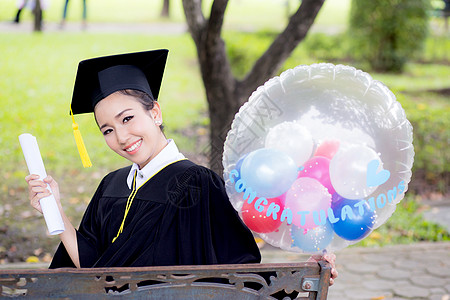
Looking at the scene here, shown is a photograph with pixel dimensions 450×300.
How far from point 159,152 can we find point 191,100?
879 centimetres

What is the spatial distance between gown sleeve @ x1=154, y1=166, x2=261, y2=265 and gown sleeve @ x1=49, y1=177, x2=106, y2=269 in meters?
0.38

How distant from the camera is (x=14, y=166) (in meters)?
7.72

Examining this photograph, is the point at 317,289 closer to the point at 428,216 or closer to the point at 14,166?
the point at 428,216

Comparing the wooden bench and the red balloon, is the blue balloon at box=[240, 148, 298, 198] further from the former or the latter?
the wooden bench

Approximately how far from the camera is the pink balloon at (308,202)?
201cm

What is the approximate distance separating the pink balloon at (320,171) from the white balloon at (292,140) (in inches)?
1.4

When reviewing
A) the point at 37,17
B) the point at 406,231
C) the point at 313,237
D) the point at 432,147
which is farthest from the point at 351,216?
the point at 37,17

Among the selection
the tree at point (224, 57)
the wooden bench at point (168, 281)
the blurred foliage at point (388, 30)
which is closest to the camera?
the wooden bench at point (168, 281)

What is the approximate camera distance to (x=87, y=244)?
2.46 meters

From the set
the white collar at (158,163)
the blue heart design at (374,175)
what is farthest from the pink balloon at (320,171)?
the white collar at (158,163)

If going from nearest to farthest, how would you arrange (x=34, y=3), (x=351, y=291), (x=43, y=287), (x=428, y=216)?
1. (x=43, y=287)
2. (x=351, y=291)
3. (x=428, y=216)
4. (x=34, y=3)

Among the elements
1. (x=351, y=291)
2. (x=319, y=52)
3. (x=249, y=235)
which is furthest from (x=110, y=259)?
(x=319, y=52)

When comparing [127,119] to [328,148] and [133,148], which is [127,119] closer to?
[133,148]

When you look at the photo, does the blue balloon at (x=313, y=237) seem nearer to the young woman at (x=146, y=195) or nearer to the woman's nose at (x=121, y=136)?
the young woman at (x=146, y=195)
